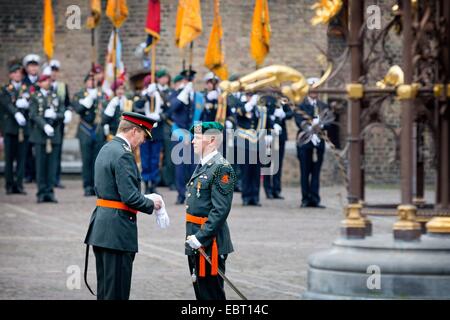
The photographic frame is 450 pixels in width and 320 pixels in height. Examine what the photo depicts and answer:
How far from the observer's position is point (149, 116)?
24.4 m

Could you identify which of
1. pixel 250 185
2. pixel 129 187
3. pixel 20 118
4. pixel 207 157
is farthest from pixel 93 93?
pixel 129 187

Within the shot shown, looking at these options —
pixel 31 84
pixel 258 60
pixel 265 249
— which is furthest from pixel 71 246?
pixel 31 84

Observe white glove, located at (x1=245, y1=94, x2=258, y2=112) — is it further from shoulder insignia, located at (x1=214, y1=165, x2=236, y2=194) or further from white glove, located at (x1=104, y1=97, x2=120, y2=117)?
shoulder insignia, located at (x1=214, y1=165, x2=236, y2=194)

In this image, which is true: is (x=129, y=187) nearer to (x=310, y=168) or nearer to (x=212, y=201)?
(x=212, y=201)

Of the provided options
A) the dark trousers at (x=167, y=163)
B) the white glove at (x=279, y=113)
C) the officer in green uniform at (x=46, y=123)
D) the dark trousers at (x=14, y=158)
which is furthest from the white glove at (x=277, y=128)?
the dark trousers at (x=14, y=158)

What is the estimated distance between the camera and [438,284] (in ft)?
36.6

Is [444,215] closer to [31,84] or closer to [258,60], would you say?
[258,60]

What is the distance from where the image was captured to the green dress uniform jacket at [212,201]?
35.2 feet

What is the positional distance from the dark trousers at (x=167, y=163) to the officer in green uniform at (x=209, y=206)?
14.7m

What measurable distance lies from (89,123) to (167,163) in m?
2.20

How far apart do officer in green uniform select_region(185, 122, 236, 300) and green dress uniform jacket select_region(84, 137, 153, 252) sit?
0.45m

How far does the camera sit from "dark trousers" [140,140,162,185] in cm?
2438

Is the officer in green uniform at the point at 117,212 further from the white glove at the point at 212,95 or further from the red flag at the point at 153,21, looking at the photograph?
the red flag at the point at 153,21
